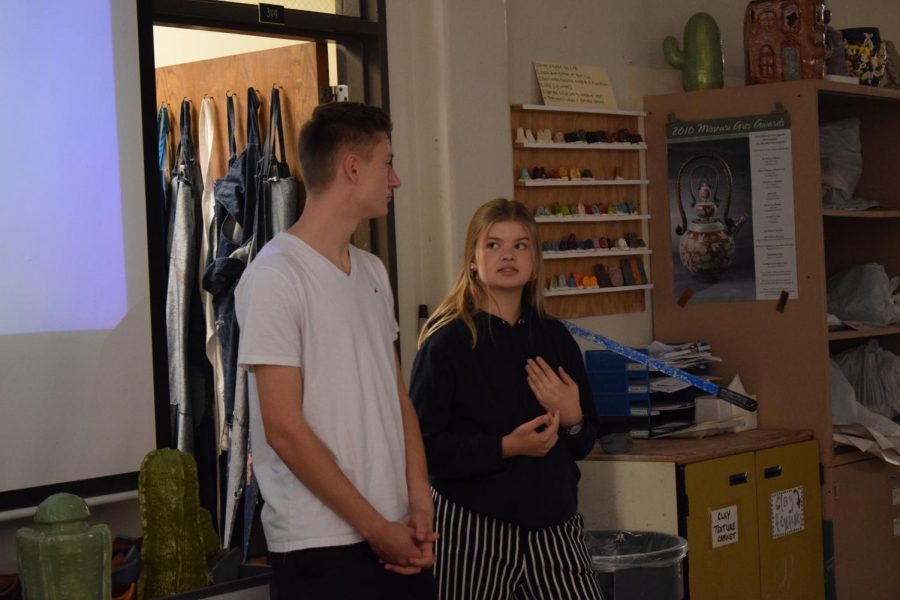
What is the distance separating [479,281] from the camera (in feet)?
8.64

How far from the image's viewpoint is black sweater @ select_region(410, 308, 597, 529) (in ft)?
8.00

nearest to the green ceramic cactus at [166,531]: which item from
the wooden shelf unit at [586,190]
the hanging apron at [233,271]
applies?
the hanging apron at [233,271]

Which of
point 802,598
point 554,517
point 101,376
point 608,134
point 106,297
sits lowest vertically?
point 802,598

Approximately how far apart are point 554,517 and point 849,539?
1.71 m

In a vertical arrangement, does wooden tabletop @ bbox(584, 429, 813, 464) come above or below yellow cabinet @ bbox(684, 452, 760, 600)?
above

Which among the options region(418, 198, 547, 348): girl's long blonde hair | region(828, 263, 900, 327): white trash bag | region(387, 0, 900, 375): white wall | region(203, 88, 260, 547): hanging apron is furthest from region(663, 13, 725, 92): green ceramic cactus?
region(418, 198, 547, 348): girl's long blonde hair

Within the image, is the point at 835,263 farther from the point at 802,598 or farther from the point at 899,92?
the point at 802,598

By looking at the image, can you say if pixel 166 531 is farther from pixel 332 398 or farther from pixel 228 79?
pixel 228 79

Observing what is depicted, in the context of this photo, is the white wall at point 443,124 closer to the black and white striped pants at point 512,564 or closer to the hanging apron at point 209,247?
the hanging apron at point 209,247

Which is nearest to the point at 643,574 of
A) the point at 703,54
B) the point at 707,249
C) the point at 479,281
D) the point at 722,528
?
the point at 722,528

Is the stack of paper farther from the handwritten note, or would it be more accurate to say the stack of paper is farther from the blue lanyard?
the handwritten note

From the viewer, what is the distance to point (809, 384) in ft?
12.1

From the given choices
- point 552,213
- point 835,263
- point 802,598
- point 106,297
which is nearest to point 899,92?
point 835,263

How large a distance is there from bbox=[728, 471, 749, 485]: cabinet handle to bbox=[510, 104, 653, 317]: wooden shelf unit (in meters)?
0.73
